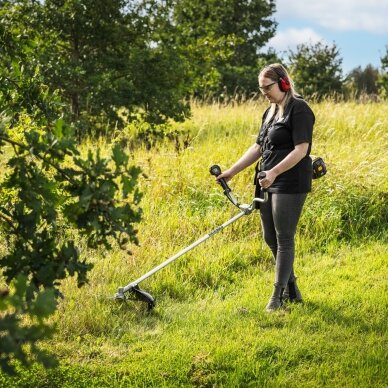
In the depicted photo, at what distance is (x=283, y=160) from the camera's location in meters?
4.54

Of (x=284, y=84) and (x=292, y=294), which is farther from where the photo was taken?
(x=292, y=294)

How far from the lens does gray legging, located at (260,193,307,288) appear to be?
4695 mm

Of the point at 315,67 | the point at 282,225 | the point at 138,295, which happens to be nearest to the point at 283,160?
the point at 282,225

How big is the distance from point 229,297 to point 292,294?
0.56 m

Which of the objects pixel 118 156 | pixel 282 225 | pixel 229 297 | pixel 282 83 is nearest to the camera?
pixel 118 156

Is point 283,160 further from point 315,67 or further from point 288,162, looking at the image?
point 315,67

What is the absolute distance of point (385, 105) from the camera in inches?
501

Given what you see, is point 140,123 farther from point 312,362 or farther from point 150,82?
point 312,362

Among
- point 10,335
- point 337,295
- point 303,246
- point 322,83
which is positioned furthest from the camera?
point 322,83

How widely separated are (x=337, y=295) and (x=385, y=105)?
27.3 ft

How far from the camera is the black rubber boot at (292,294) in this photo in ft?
16.8

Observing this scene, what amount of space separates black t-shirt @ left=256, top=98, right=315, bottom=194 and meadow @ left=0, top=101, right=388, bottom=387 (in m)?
1.03

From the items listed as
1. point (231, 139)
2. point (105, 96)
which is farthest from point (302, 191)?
point (105, 96)

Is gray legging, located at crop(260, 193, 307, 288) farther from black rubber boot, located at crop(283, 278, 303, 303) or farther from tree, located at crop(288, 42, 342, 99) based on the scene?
tree, located at crop(288, 42, 342, 99)
